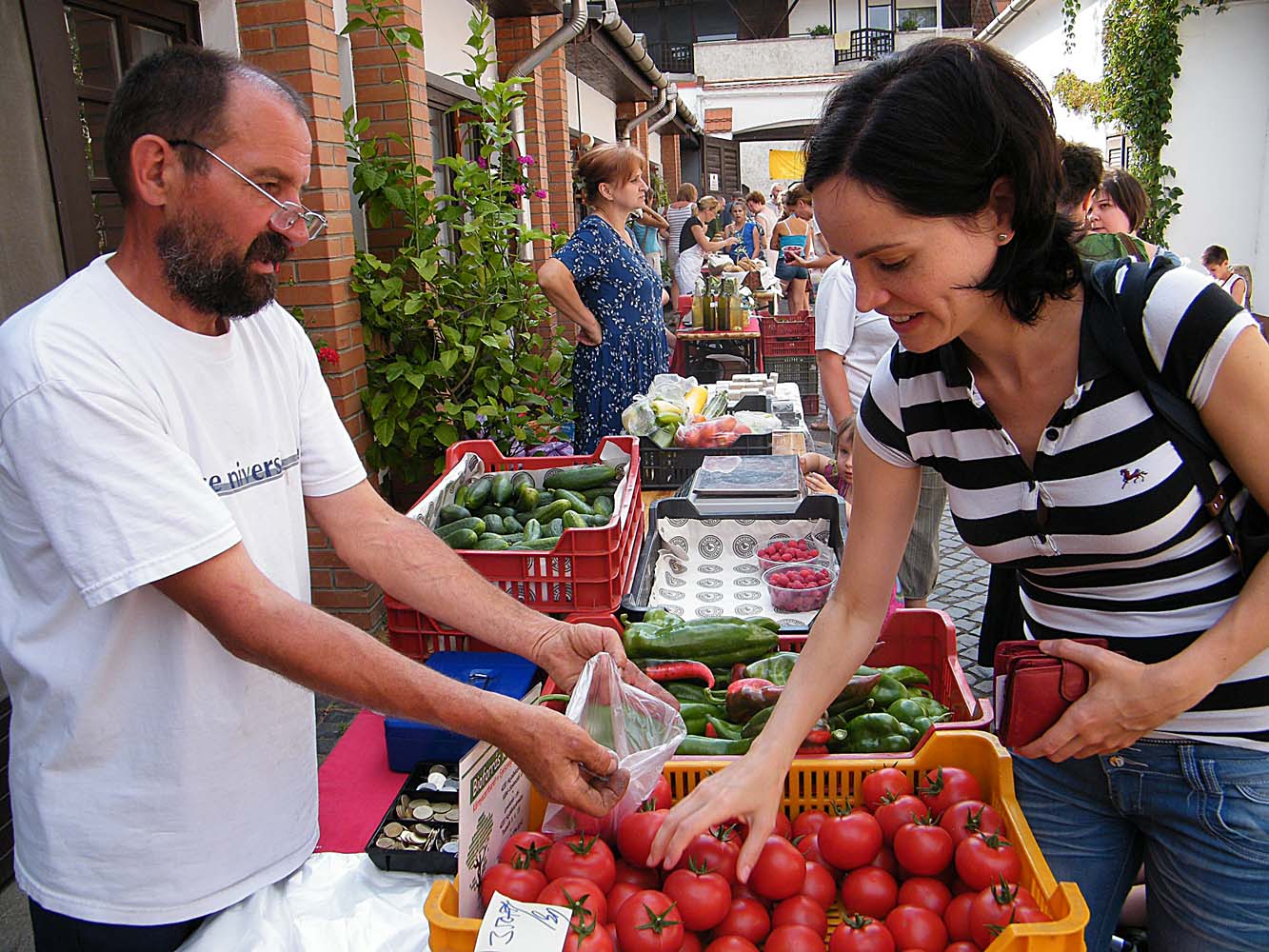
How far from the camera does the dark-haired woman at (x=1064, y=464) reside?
1451 mm

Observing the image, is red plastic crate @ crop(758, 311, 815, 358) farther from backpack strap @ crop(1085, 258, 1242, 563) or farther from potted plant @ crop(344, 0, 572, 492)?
backpack strap @ crop(1085, 258, 1242, 563)

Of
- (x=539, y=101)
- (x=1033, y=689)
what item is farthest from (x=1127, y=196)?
(x=539, y=101)

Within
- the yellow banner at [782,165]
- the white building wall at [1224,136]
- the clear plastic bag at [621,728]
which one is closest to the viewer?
the clear plastic bag at [621,728]

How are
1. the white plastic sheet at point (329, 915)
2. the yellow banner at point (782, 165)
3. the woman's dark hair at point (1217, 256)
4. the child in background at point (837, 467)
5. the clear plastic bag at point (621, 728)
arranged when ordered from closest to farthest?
the clear plastic bag at point (621, 728) → the white plastic sheet at point (329, 915) → the child in background at point (837, 467) → the woman's dark hair at point (1217, 256) → the yellow banner at point (782, 165)

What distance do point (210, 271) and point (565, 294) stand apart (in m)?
3.48

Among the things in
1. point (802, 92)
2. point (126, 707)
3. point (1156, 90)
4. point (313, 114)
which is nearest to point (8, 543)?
point (126, 707)

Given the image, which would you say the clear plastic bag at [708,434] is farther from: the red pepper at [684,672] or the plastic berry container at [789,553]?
the red pepper at [684,672]

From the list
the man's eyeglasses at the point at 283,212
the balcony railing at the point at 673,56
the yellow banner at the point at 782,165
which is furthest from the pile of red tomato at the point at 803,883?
the balcony railing at the point at 673,56

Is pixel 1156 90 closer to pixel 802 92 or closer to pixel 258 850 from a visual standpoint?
pixel 258 850

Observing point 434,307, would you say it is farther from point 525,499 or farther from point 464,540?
point 464,540

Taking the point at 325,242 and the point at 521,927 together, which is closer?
the point at 521,927

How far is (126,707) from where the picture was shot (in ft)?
5.88

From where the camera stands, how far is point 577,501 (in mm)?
3402

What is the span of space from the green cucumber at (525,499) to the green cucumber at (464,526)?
0.90 ft
